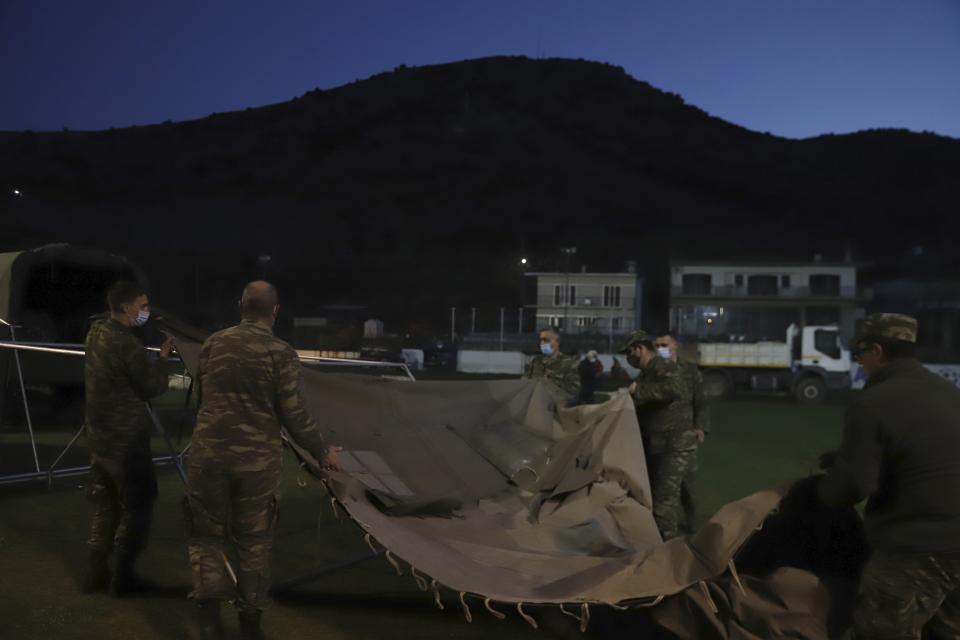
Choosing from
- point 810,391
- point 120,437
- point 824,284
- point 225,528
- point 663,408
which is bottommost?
point 810,391

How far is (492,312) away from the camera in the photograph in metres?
82.2

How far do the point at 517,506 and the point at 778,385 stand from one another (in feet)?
66.6

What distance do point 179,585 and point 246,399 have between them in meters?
2.17

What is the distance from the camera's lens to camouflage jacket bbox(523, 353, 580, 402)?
791cm

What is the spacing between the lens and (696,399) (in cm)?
720

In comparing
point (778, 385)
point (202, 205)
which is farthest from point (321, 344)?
point (202, 205)

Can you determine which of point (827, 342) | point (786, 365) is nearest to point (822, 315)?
point (827, 342)

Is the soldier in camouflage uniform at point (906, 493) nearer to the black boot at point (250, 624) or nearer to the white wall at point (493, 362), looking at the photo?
the black boot at point (250, 624)

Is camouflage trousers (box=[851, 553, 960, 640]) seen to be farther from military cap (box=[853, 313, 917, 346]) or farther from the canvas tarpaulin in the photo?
military cap (box=[853, 313, 917, 346])

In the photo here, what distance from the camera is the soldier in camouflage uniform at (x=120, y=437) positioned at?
4891mm

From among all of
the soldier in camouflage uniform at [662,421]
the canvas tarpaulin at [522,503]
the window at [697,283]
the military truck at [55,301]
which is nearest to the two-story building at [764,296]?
the window at [697,283]

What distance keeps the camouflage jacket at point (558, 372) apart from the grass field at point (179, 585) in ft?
6.38

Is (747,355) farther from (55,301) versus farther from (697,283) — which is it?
(697,283)

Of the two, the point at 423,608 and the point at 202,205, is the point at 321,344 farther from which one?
the point at 202,205
